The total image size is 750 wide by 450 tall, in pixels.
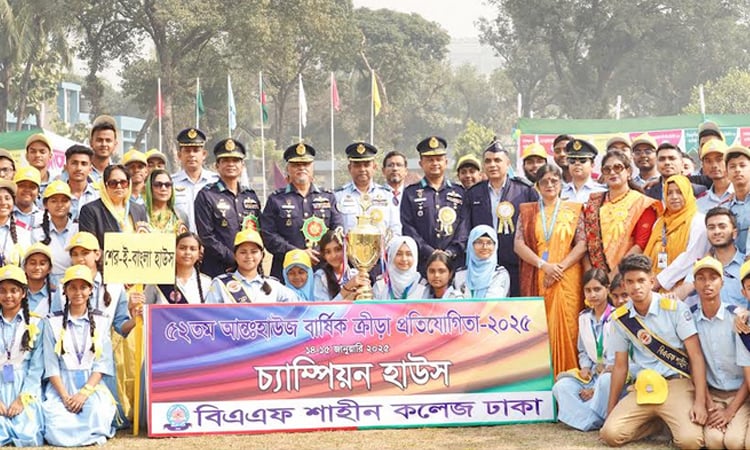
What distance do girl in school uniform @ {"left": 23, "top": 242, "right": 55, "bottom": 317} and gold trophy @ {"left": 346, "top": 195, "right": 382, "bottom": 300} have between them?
7.09 feet

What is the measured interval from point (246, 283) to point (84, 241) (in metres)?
1.20

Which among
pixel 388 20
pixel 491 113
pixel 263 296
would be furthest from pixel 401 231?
pixel 491 113

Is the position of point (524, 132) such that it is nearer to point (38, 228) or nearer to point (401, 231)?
point (401, 231)

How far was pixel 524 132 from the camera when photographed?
2052 centimetres

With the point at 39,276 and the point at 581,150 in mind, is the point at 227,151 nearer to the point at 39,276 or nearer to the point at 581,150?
the point at 39,276

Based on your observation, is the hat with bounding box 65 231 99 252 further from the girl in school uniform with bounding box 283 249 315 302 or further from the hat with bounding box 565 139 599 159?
the hat with bounding box 565 139 599 159

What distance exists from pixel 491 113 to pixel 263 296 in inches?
3264

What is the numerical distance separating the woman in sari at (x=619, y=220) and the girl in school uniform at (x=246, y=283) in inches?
95.7

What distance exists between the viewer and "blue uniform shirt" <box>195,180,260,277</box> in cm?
866

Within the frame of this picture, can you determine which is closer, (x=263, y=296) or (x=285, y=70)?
(x=263, y=296)

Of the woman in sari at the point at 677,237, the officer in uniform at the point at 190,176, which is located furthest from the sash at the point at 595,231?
the officer in uniform at the point at 190,176

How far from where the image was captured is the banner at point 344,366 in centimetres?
724

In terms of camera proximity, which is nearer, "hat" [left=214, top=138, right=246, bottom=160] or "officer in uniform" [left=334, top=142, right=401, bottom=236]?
"hat" [left=214, top=138, right=246, bottom=160]

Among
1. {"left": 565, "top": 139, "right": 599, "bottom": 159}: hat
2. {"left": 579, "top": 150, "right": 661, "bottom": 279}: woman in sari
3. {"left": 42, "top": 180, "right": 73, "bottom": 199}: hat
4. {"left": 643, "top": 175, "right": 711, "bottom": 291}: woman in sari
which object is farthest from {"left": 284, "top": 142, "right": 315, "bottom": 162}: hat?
{"left": 643, "top": 175, "right": 711, "bottom": 291}: woman in sari
